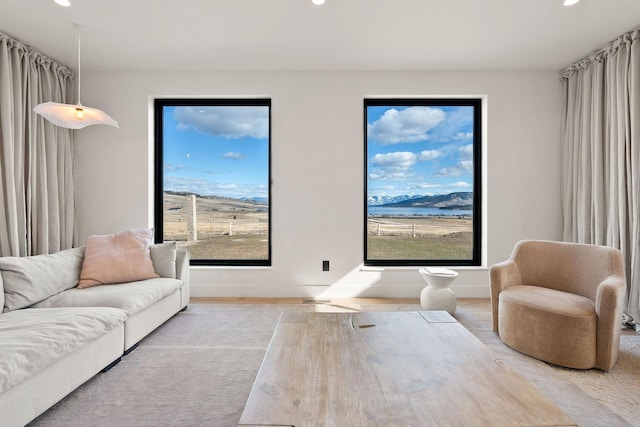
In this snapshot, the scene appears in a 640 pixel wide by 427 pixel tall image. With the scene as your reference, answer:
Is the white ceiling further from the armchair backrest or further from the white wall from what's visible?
the armchair backrest

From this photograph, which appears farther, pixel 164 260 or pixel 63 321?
pixel 164 260

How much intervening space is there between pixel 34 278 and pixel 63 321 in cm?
74

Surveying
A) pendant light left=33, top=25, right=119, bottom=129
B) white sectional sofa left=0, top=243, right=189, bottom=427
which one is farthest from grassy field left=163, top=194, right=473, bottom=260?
pendant light left=33, top=25, right=119, bottom=129

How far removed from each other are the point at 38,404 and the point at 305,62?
3381mm

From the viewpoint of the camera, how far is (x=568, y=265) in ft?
8.14

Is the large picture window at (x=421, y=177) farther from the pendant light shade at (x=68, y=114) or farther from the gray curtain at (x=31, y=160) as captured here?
the gray curtain at (x=31, y=160)

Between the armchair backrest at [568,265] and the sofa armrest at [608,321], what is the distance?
26cm

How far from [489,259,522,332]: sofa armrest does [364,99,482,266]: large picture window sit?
1.29 m

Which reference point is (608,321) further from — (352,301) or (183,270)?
(183,270)

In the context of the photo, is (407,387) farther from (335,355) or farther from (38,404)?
(38,404)

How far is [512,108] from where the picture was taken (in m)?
3.67

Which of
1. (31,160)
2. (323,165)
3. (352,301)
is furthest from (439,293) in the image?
(31,160)

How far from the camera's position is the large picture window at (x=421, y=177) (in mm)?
3918

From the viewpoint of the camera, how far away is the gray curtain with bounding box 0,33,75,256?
280 centimetres
